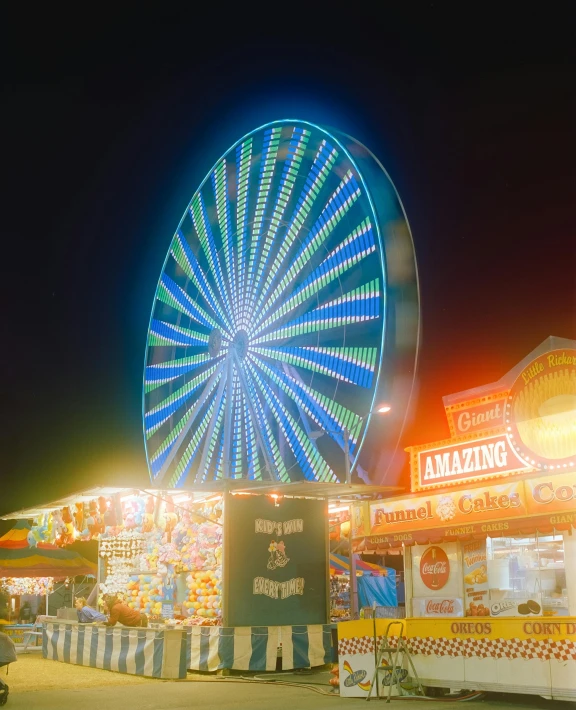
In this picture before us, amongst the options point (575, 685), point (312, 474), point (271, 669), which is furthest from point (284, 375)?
point (575, 685)

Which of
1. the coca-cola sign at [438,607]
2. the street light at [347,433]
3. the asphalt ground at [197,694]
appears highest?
the street light at [347,433]

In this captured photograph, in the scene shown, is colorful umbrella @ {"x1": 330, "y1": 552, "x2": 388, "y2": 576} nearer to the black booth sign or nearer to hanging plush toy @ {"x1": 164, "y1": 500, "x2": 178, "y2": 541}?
the black booth sign

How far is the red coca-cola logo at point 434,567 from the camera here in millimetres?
12844

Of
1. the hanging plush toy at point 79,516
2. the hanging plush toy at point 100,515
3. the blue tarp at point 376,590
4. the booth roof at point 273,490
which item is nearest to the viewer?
the booth roof at point 273,490

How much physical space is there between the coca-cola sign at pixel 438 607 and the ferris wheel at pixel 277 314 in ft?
9.49

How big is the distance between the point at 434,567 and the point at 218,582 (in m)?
3.55

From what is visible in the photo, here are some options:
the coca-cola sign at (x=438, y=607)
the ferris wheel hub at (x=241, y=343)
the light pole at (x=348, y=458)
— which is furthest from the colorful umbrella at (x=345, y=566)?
the coca-cola sign at (x=438, y=607)

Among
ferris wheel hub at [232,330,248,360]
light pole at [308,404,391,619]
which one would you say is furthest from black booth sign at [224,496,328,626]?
ferris wheel hub at [232,330,248,360]

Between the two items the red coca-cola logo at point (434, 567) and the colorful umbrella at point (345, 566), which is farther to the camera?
the colorful umbrella at point (345, 566)

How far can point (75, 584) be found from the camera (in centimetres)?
2505

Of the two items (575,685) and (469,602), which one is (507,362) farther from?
(575,685)

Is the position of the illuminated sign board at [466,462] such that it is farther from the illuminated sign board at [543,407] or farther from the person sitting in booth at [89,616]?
the person sitting in booth at [89,616]

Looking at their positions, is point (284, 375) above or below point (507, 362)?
below

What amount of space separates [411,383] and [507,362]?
8.80 m
